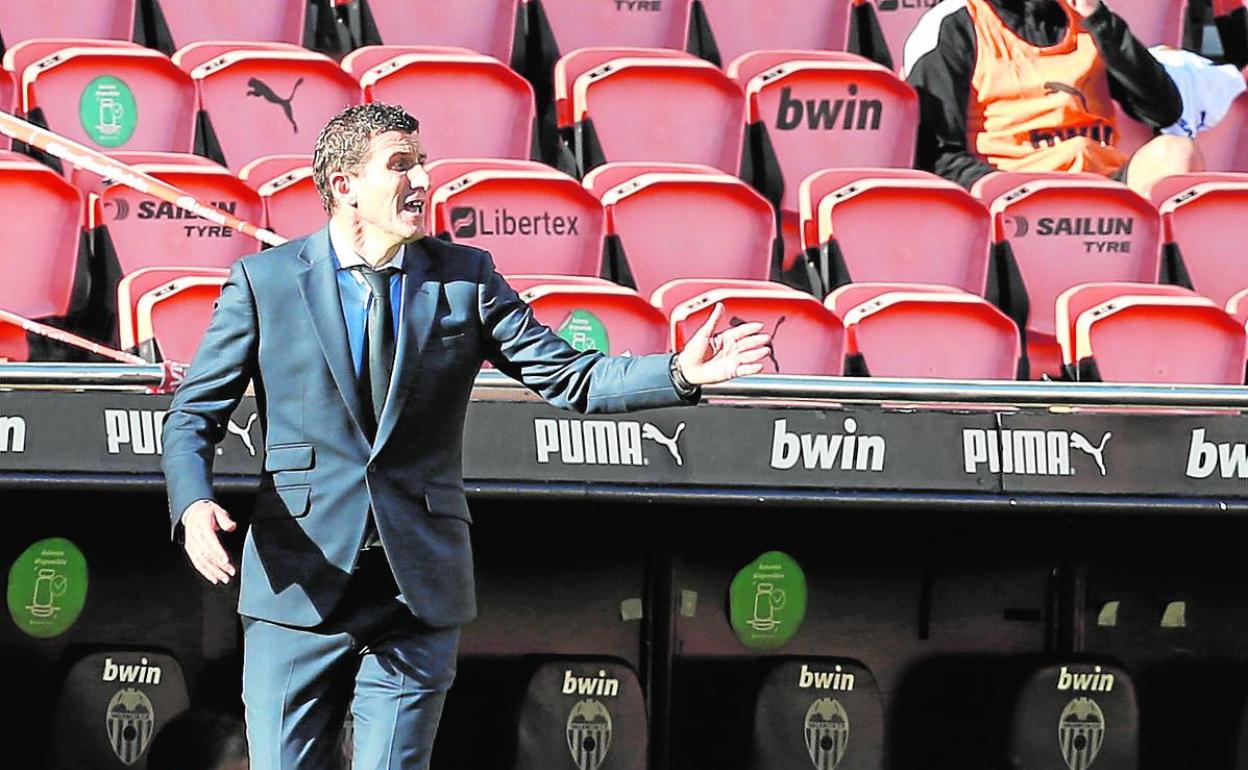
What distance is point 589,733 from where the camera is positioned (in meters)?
4.38

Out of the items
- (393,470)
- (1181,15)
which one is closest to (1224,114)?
(1181,15)

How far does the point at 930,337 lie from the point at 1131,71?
1.57m

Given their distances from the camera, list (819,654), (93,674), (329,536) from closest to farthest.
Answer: (329,536) → (93,674) → (819,654)

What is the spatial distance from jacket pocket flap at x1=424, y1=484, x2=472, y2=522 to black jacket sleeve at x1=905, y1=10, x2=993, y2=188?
10.5 ft

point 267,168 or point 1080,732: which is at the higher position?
point 267,168

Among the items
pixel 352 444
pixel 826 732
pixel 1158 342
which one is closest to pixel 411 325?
pixel 352 444

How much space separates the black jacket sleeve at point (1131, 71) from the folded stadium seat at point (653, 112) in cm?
113

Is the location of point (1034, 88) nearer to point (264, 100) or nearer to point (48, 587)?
point (264, 100)

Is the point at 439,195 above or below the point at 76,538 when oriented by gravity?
above

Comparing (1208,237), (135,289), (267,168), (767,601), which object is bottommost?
(767,601)

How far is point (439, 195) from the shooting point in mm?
4938

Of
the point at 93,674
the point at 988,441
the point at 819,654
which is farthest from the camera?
the point at 819,654

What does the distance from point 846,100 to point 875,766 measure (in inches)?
83.2

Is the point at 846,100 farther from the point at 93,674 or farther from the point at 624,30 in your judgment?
the point at 93,674
